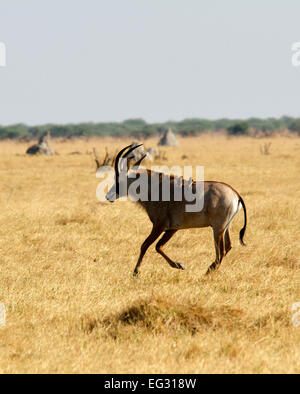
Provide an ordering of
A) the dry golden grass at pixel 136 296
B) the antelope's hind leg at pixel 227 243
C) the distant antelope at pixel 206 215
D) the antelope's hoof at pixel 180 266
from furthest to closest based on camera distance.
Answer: the antelope's hind leg at pixel 227 243 → the antelope's hoof at pixel 180 266 → the distant antelope at pixel 206 215 → the dry golden grass at pixel 136 296

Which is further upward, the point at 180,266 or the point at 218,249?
the point at 218,249

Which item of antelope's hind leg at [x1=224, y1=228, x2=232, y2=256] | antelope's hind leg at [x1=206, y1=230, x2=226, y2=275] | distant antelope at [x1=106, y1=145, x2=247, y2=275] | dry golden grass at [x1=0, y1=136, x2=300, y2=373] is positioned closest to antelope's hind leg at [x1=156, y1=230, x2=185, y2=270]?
distant antelope at [x1=106, y1=145, x2=247, y2=275]

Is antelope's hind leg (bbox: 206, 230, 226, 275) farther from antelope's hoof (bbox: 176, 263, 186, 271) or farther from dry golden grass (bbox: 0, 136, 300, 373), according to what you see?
antelope's hoof (bbox: 176, 263, 186, 271)

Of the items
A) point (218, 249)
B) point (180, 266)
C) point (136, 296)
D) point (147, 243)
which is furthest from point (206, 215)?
point (136, 296)

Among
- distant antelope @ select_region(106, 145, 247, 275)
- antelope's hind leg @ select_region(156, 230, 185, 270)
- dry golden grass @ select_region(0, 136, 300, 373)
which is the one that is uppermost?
distant antelope @ select_region(106, 145, 247, 275)

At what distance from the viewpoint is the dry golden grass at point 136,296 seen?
17.3 feet

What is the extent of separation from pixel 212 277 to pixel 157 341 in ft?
8.73

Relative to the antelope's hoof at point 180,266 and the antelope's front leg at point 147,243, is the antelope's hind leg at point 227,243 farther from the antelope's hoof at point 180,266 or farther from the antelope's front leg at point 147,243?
the antelope's front leg at point 147,243

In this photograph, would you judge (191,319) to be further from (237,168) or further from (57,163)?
(57,163)

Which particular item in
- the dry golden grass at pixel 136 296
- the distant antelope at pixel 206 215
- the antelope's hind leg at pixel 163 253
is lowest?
the dry golden grass at pixel 136 296

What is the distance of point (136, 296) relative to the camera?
7.27 meters

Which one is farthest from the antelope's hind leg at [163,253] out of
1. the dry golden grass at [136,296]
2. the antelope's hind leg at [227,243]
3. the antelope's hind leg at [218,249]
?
the antelope's hind leg at [227,243]

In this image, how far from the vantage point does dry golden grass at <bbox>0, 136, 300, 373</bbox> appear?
17.3 ft

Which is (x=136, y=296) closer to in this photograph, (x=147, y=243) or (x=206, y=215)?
(x=147, y=243)
